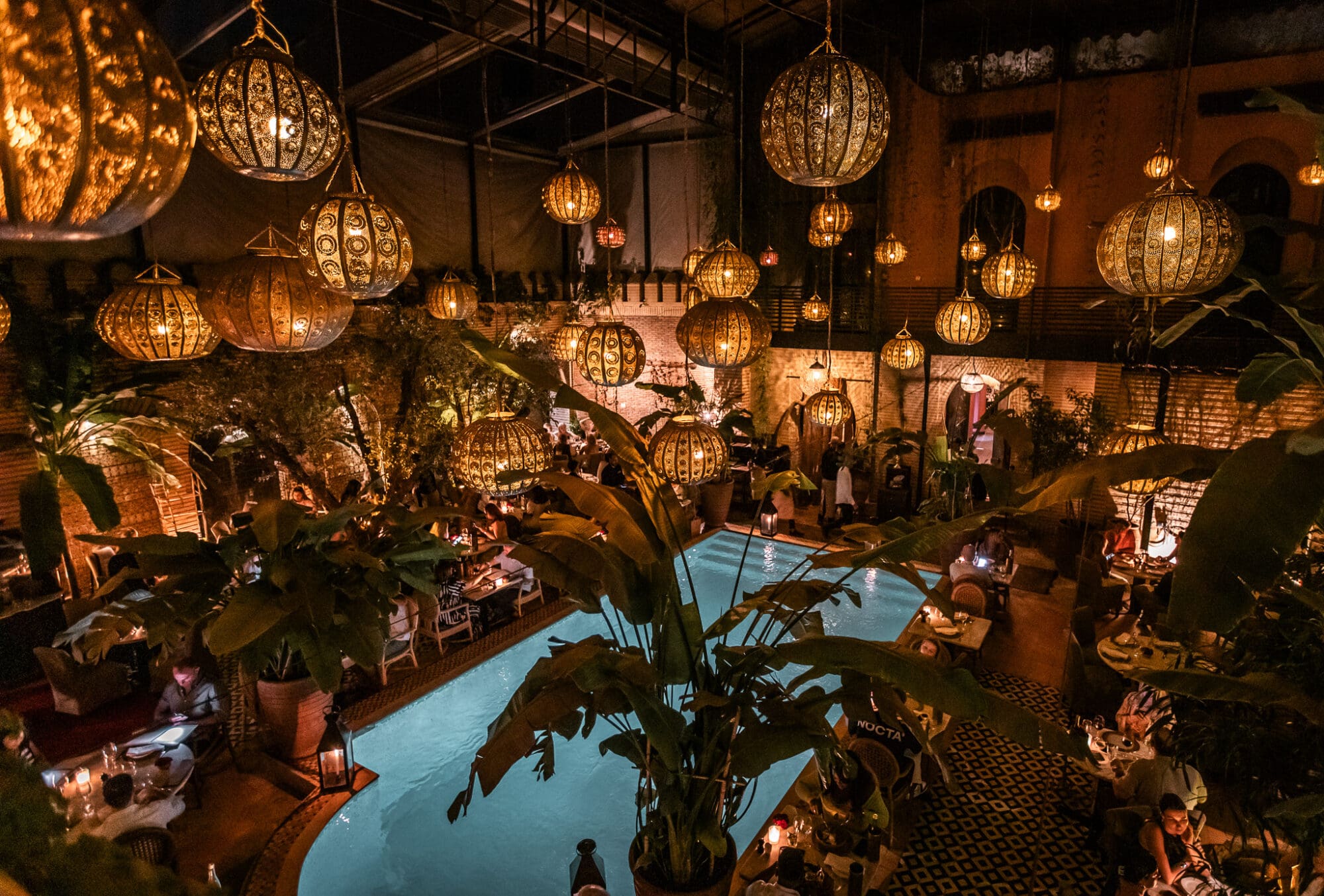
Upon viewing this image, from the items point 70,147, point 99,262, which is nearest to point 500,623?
point 99,262

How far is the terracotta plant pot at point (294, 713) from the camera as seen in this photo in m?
5.64

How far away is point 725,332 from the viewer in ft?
15.0

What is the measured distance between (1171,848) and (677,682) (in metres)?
3.78

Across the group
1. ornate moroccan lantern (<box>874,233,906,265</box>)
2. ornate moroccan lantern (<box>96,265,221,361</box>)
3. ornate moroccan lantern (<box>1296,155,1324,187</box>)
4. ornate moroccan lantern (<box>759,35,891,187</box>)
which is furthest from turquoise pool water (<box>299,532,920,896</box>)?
ornate moroccan lantern (<box>1296,155,1324,187</box>)

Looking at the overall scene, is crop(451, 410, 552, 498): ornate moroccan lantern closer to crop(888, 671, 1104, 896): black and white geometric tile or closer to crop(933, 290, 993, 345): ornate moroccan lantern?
crop(888, 671, 1104, 896): black and white geometric tile

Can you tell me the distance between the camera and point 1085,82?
1116 centimetres

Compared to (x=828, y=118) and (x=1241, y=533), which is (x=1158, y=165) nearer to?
(x=828, y=118)

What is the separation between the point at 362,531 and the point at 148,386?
4.22 meters

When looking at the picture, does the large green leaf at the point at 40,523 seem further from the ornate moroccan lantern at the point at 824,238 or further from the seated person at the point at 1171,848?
the seated person at the point at 1171,848

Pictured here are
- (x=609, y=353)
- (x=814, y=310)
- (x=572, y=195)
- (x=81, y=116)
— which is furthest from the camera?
(x=814, y=310)

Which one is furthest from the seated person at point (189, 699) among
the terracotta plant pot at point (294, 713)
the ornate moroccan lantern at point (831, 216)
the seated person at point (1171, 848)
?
the ornate moroccan lantern at point (831, 216)

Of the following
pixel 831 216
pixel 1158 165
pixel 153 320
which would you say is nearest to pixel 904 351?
pixel 831 216

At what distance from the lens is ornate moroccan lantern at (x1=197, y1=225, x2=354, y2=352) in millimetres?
3439

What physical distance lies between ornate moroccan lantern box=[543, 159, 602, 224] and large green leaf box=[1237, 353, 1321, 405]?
15.8ft
